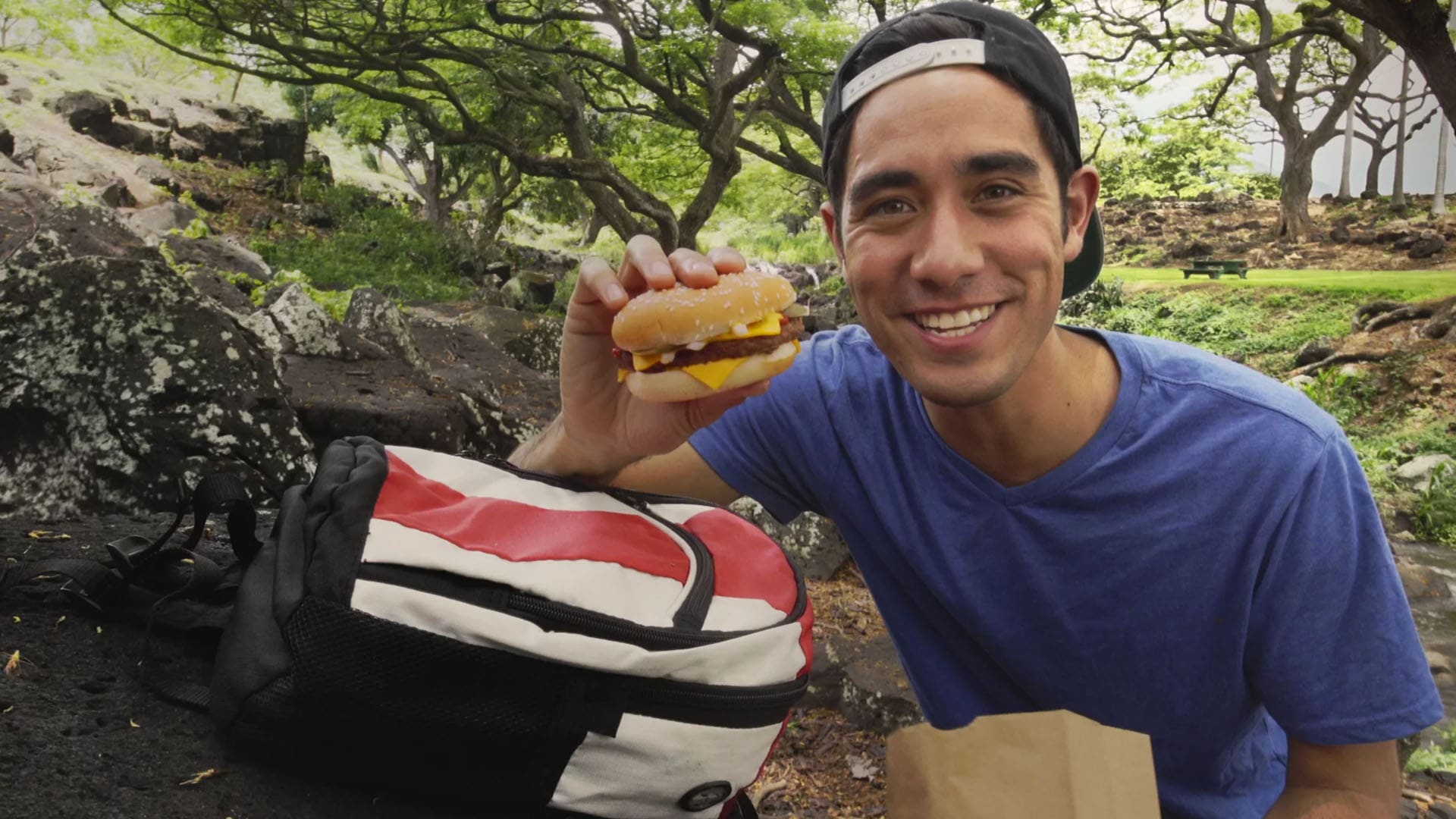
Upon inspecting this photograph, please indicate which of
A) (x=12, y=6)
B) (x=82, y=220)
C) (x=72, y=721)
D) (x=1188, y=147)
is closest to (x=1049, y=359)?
(x=72, y=721)

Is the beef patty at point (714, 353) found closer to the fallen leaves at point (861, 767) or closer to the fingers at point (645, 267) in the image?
the fingers at point (645, 267)

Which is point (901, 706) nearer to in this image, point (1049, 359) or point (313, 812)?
point (1049, 359)

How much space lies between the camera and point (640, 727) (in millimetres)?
1115

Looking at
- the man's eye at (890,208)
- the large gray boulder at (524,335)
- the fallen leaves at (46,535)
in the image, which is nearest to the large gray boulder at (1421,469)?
the large gray boulder at (524,335)

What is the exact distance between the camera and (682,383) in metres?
1.50

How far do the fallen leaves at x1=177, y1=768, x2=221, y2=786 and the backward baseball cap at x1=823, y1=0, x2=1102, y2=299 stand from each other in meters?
1.37

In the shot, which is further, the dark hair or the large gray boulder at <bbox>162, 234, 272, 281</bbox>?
the large gray boulder at <bbox>162, 234, 272, 281</bbox>

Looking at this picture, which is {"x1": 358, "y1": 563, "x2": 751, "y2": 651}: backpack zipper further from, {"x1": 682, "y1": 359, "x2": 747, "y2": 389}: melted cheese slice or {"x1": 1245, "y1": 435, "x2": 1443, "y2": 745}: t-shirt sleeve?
{"x1": 1245, "y1": 435, "x2": 1443, "y2": 745}: t-shirt sleeve

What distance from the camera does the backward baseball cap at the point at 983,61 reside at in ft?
4.52

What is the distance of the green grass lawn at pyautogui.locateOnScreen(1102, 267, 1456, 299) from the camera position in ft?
31.2

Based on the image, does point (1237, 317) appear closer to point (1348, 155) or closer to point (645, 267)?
point (1348, 155)

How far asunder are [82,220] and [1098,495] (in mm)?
4366

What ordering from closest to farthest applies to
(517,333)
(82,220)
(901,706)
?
(901,706), (82,220), (517,333)

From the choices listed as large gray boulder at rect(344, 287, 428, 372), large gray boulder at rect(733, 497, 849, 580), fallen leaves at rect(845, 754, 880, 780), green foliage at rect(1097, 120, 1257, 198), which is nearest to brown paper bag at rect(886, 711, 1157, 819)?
fallen leaves at rect(845, 754, 880, 780)
